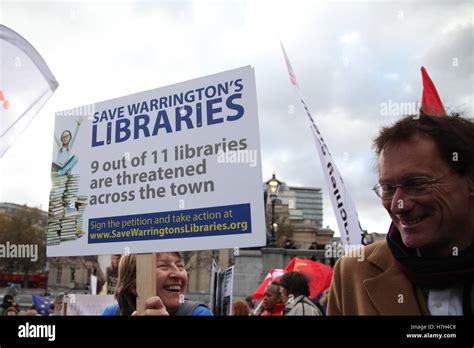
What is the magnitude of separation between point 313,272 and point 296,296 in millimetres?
3118

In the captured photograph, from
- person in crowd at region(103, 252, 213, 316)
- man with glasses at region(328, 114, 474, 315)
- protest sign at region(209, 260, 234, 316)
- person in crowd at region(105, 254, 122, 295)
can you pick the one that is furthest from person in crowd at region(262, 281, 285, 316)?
man with glasses at region(328, 114, 474, 315)

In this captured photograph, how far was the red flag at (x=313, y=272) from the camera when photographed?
6610 mm

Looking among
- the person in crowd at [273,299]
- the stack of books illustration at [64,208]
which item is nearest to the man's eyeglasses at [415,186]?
the stack of books illustration at [64,208]

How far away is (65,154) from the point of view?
2787 millimetres

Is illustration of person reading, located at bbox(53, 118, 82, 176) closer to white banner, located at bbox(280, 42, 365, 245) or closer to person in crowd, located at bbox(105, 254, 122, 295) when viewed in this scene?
person in crowd, located at bbox(105, 254, 122, 295)

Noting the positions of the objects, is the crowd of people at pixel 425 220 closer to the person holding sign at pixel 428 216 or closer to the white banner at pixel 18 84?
the person holding sign at pixel 428 216

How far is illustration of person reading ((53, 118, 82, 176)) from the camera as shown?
276 cm

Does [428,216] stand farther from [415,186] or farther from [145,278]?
[145,278]

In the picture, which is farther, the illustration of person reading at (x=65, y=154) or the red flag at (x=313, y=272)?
the red flag at (x=313, y=272)

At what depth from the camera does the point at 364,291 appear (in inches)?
77.2

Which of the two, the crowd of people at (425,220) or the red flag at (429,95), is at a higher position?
the red flag at (429,95)

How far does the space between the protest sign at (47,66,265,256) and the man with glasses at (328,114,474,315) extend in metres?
0.62

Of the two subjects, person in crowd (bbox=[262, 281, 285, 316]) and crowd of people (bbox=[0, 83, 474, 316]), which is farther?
person in crowd (bbox=[262, 281, 285, 316])
